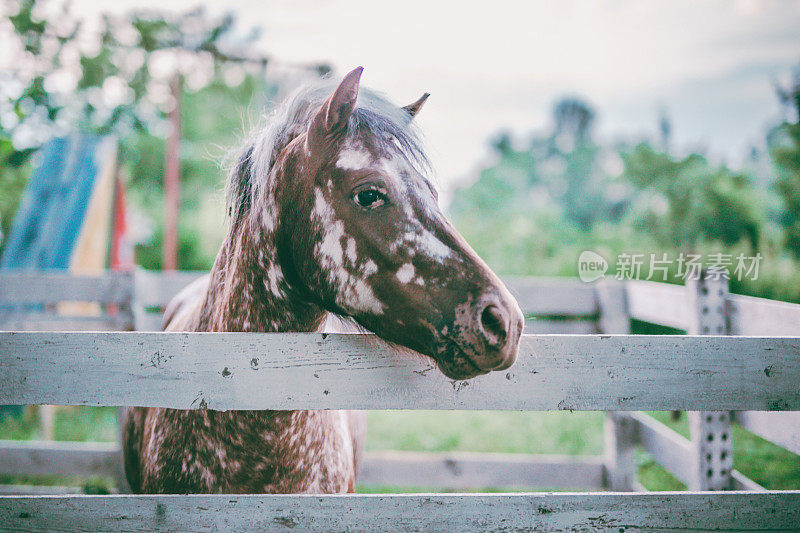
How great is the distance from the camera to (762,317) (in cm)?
219

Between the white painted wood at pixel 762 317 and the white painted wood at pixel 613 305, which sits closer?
the white painted wood at pixel 762 317

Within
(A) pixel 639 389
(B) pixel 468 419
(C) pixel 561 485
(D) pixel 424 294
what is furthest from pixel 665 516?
(B) pixel 468 419

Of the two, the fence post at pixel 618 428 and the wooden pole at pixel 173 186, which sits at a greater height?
the wooden pole at pixel 173 186

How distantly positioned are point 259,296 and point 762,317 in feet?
7.27

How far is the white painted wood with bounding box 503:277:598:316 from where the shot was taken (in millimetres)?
3836

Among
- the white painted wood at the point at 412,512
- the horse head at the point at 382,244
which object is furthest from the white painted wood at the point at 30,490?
the horse head at the point at 382,244

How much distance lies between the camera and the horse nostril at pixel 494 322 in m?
1.20

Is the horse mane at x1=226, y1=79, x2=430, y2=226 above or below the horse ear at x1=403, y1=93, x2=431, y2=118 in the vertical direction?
below

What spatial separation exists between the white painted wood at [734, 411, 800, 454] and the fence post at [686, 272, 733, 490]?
17 cm

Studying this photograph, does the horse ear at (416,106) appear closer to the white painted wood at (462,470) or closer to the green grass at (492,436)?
the white painted wood at (462,470)

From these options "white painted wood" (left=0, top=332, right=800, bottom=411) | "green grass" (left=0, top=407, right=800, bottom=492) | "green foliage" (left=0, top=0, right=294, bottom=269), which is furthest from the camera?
"green foliage" (left=0, top=0, right=294, bottom=269)

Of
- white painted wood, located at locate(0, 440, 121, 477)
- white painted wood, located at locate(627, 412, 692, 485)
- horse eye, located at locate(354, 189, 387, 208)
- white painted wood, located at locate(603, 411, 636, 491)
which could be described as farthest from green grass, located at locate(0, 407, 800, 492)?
horse eye, located at locate(354, 189, 387, 208)

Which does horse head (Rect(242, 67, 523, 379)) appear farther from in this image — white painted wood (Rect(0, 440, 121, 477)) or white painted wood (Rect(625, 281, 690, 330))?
white painted wood (Rect(0, 440, 121, 477))

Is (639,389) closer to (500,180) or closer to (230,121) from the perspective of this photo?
(230,121)
